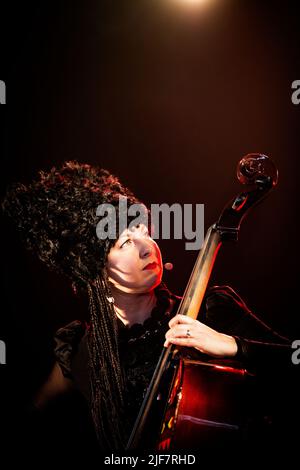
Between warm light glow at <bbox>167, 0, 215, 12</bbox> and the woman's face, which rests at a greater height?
warm light glow at <bbox>167, 0, 215, 12</bbox>

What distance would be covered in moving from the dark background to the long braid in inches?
27.9

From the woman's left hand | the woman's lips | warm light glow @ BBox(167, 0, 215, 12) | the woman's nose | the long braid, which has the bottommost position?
the long braid

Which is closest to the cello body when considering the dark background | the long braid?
the long braid

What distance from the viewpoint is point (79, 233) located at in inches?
80.4

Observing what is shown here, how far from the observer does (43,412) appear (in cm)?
197

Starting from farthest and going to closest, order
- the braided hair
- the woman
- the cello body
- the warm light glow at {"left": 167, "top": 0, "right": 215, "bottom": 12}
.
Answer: the warm light glow at {"left": 167, "top": 0, "right": 215, "bottom": 12}, the braided hair, the woman, the cello body

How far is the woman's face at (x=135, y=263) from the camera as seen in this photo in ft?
5.92

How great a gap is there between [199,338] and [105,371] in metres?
0.63

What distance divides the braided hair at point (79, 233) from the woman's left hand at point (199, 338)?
520mm

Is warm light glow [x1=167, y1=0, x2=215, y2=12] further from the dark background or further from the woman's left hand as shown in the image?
the woman's left hand

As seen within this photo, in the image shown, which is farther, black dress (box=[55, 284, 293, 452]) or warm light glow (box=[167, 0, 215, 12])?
warm light glow (box=[167, 0, 215, 12])

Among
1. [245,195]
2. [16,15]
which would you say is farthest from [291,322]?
[16,15]

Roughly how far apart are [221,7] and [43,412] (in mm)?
2375

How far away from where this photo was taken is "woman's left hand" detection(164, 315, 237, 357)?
4.67 ft
